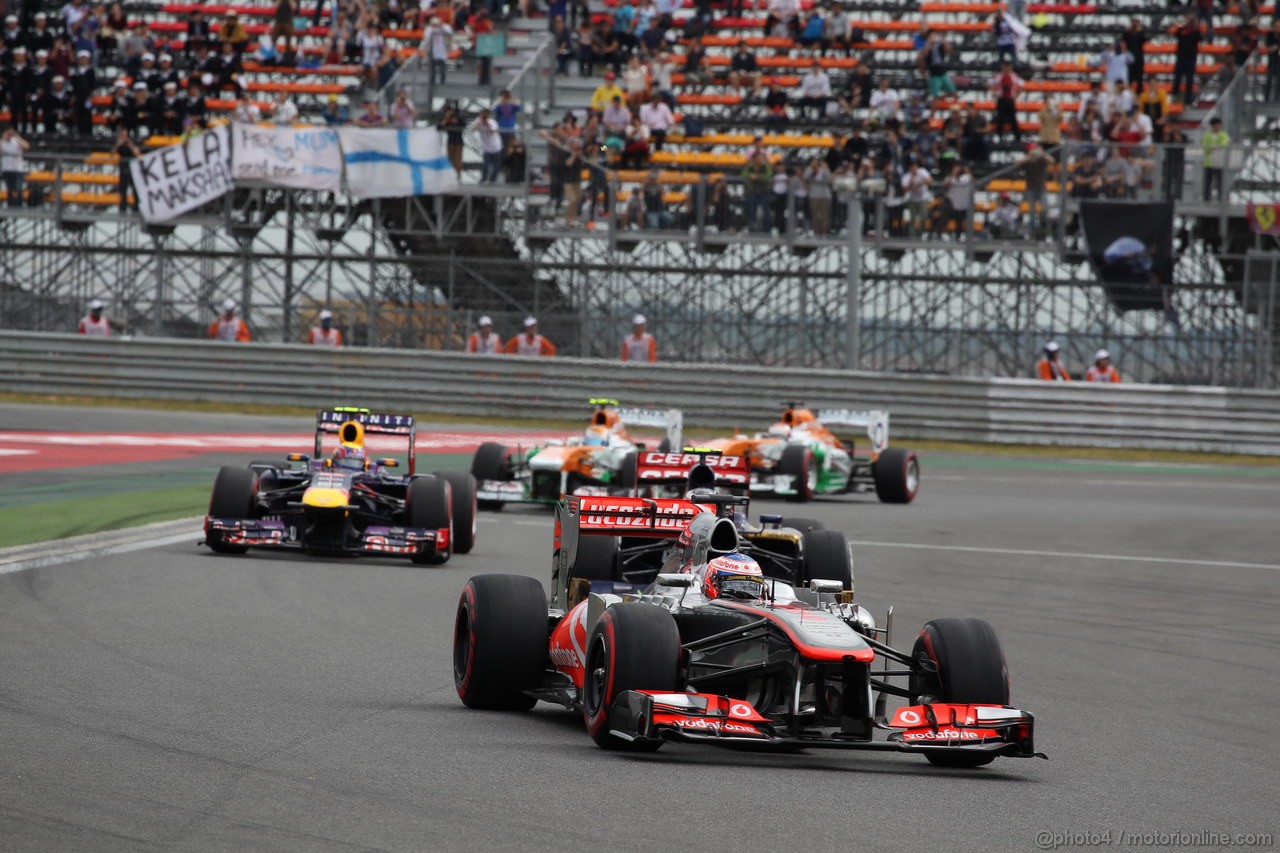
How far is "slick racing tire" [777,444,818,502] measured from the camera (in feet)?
75.6

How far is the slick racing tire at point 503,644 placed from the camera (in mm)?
9242

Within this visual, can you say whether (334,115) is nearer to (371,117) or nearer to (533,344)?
(371,117)

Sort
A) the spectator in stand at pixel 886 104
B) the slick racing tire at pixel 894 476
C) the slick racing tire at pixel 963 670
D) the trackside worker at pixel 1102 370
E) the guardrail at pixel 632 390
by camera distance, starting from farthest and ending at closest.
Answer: the spectator in stand at pixel 886 104 < the trackside worker at pixel 1102 370 < the guardrail at pixel 632 390 < the slick racing tire at pixel 894 476 < the slick racing tire at pixel 963 670

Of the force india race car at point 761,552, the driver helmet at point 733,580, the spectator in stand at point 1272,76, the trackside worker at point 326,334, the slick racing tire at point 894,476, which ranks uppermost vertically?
the spectator in stand at point 1272,76

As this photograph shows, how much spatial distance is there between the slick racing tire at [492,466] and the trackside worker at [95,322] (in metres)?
14.5

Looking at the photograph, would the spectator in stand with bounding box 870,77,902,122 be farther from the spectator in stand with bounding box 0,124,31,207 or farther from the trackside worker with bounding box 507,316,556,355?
the spectator in stand with bounding box 0,124,31,207

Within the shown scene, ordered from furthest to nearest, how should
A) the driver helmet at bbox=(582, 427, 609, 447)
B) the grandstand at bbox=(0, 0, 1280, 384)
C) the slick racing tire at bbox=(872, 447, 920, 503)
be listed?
1. the grandstand at bbox=(0, 0, 1280, 384)
2. the slick racing tire at bbox=(872, 447, 920, 503)
3. the driver helmet at bbox=(582, 427, 609, 447)

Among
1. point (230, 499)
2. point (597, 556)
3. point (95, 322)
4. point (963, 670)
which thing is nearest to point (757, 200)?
point (95, 322)

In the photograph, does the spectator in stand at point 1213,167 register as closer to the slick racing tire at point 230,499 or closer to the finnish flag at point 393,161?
the finnish flag at point 393,161

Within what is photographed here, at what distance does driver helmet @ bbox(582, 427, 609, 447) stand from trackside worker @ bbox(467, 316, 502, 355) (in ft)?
38.8

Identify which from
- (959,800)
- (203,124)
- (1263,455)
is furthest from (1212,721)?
(203,124)

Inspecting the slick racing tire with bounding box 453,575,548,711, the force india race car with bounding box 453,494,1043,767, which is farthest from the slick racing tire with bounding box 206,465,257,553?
the slick racing tire with bounding box 453,575,548,711

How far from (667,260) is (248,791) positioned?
1084 inches

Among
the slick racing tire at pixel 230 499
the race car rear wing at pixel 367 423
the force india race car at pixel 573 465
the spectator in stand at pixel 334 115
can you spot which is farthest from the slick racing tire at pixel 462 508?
the spectator in stand at pixel 334 115
